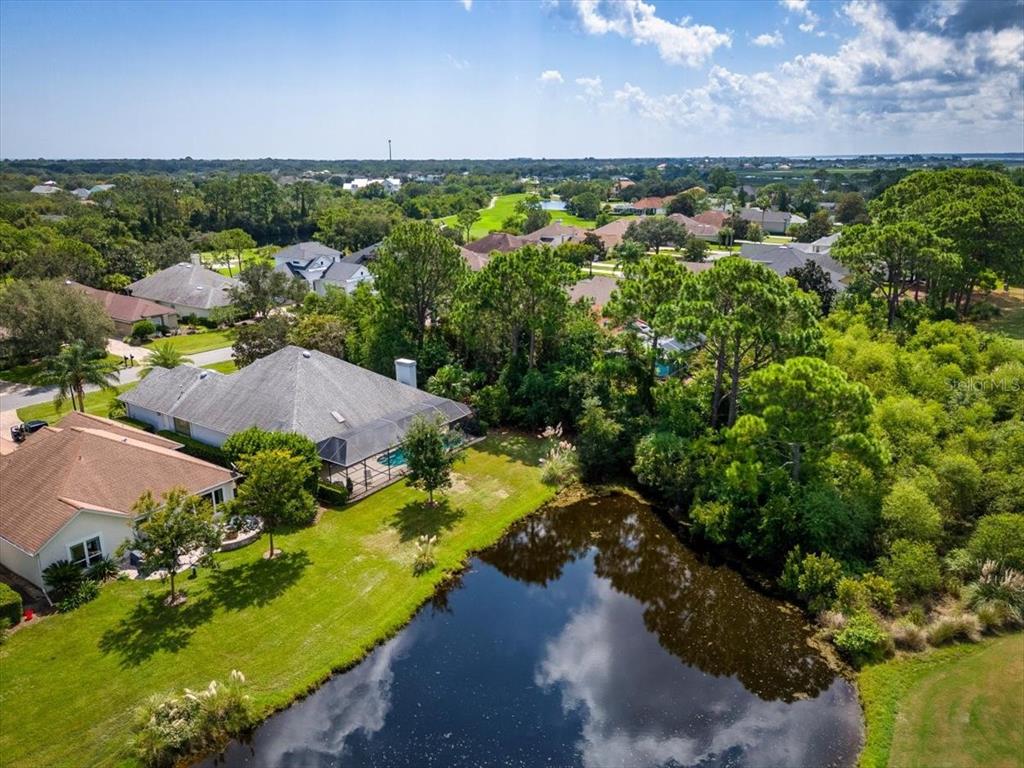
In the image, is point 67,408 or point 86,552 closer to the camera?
point 86,552

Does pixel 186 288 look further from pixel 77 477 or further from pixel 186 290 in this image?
pixel 77 477

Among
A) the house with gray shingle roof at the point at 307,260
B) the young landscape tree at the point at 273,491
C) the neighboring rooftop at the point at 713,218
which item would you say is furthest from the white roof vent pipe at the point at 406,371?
the neighboring rooftop at the point at 713,218

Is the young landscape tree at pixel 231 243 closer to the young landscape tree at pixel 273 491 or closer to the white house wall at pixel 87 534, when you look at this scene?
the white house wall at pixel 87 534

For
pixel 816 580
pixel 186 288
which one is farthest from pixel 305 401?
pixel 186 288

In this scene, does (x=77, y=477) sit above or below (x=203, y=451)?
above

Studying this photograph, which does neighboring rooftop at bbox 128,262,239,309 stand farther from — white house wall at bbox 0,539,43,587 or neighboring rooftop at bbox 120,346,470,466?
white house wall at bbox 0,539,43,587
